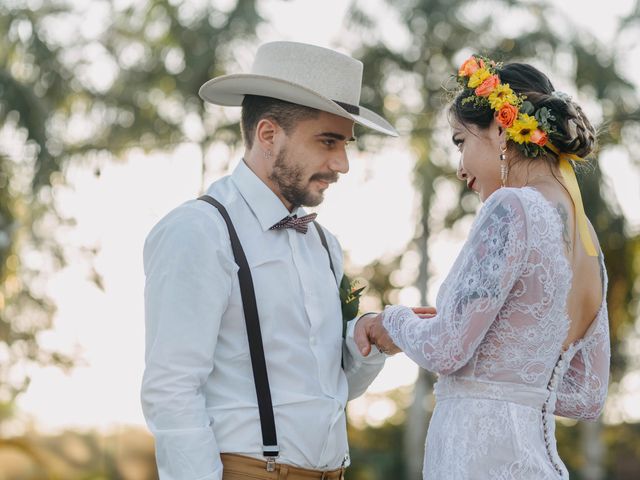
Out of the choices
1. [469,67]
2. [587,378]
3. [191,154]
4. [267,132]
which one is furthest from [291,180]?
[191,154]

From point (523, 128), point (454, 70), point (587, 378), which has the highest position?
point (454, 70)

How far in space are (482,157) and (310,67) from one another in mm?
739

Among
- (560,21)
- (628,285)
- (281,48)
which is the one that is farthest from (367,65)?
(281,48)

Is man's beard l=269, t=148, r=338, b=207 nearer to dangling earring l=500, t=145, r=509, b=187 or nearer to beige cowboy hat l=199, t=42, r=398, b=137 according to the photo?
beige cowboy hat l=199, t=42, r=398, b=137

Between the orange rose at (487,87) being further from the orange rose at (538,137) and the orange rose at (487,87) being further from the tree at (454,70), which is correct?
the tree at (454,70)

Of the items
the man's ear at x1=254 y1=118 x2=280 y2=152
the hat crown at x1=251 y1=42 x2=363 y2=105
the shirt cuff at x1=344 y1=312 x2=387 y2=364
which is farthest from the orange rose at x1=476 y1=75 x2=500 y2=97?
the shirt cuff at x1=344 y1=312 x2=387 y2=364

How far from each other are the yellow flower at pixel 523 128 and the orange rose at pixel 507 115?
16mm

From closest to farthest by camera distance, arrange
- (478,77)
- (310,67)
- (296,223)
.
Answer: (478,77) < (296,223) < (310,67)

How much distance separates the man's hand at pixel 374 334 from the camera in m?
3.86

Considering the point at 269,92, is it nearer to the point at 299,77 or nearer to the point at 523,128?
the point at 299,77

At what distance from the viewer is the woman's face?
3.70m

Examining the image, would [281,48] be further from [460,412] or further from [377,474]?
[377,474]

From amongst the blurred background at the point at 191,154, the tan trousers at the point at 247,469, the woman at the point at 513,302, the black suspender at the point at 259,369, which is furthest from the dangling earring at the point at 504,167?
the blurred background at the point at 191,154

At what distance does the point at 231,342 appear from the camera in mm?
3611
